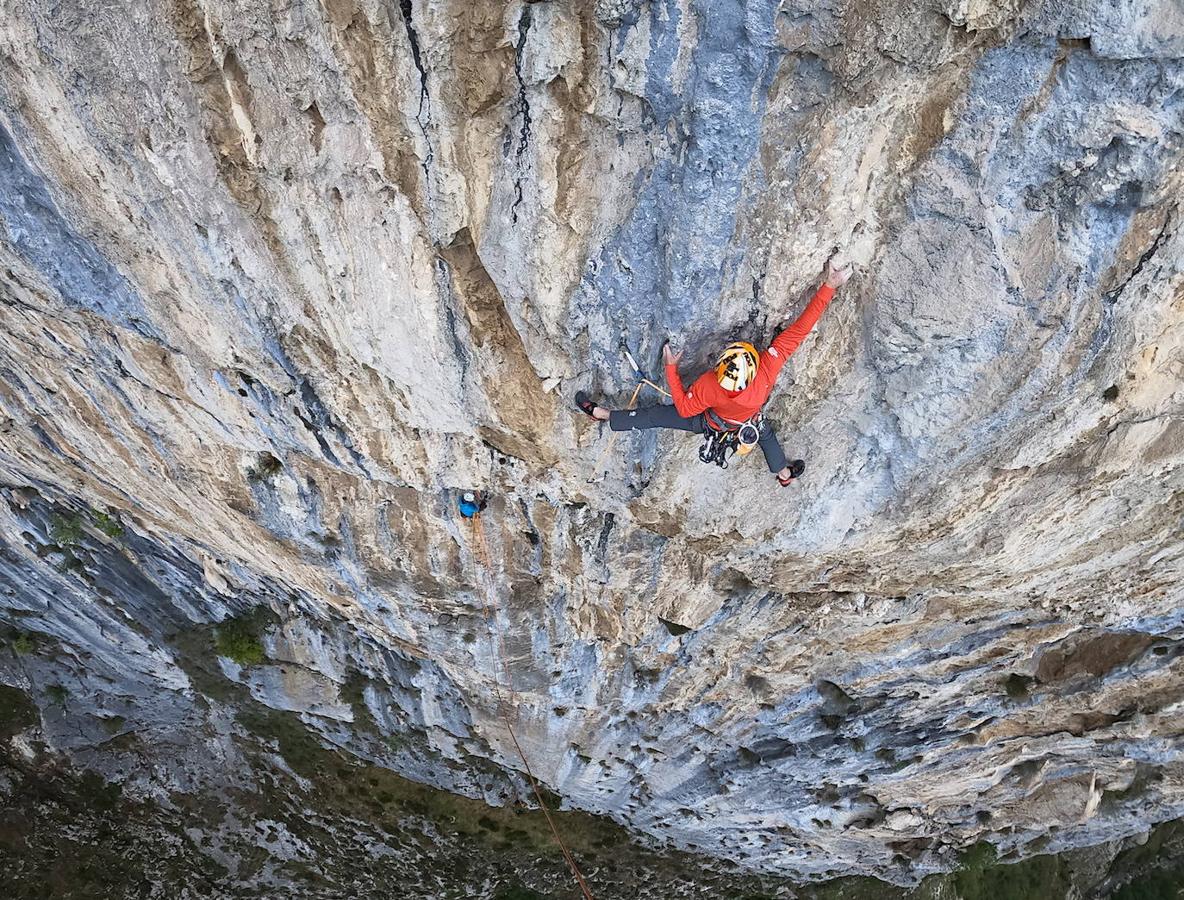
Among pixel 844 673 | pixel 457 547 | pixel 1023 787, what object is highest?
pixel 1023 787

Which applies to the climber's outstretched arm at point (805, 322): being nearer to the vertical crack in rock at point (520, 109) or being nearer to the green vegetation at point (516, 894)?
the vertical crack in rock at point (520, 109)

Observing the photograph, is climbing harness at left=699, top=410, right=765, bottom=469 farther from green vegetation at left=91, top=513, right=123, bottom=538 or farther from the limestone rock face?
green vegetation at left=91, top=513, right=123, bottom=538

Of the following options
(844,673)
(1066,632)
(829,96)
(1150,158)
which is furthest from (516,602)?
(1150,158)

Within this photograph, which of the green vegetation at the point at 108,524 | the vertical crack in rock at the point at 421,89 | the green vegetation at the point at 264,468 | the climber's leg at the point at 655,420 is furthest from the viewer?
the green vegetation at the point at 108,524

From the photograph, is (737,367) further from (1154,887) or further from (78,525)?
(1154,887)

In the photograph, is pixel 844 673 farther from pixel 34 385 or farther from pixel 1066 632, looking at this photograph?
pixel 34 385

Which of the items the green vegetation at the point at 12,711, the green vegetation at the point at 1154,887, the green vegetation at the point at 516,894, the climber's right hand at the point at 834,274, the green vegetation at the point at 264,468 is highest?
the green vegetation at the point at 1154,887

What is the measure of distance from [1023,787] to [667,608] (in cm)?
670

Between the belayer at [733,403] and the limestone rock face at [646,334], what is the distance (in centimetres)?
16

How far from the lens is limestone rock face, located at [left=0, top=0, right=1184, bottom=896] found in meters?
4.19

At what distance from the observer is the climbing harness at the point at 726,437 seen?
5.66 meters

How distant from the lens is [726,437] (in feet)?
19.2

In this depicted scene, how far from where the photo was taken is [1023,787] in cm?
1121

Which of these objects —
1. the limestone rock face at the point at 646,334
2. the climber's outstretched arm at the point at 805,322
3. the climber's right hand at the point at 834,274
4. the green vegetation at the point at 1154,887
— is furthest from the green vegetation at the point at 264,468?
the green vegetation at the point at 1154,887
